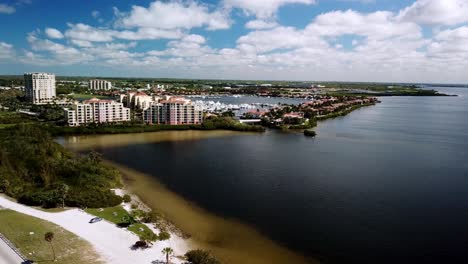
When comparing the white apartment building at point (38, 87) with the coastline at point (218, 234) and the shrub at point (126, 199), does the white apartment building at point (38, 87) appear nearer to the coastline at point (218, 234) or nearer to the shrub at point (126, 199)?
the shrub at point (126, 199)

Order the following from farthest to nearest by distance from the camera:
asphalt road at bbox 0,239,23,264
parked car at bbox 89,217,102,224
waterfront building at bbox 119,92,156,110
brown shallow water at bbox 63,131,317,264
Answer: waterfront building at bbox 119,92,156,110, parked car at bbox 89,217,102,224, brown shallow water at bbox 63,131,317,264, asphalt road at bbox 0,239,23,264

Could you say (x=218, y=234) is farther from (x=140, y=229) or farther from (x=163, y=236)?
(x=140, y=229)

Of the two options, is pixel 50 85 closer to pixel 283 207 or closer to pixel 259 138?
pixel 259 138

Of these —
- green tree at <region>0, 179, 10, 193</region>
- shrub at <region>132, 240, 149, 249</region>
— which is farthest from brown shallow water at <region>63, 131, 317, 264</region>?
green tree at <region>0, 179, 10, 193</region>

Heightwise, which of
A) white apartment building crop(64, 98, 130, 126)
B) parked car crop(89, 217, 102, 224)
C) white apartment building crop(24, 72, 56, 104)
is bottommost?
parked car crop(89, 217, 102, 224)

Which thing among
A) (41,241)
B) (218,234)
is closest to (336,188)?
(218,234)

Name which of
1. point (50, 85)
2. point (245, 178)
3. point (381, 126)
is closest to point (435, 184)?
point (245, 178)

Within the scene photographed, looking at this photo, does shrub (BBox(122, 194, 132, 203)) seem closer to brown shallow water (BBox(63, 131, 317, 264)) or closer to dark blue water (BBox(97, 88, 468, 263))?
brown shallow water (BBox(63, 131, 317, 264))
